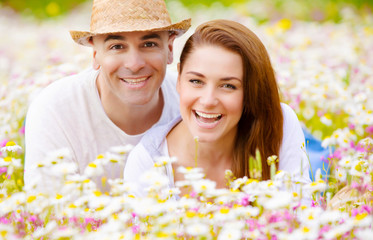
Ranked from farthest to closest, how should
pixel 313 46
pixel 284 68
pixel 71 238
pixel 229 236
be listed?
1. pixel 313 46
2. pixel 284 68
3. pixel 71 238
4. pixel 229 236

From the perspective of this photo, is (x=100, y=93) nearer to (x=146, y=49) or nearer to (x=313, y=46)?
(x=146, y=49)

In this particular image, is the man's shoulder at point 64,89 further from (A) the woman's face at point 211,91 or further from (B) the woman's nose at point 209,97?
(B) the woman's nose at point 209,97

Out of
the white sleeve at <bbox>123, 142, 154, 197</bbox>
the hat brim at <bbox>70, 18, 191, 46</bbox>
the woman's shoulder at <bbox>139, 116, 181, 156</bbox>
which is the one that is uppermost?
the hat brim at <bbox>70, 18, 191, 46</bbox>

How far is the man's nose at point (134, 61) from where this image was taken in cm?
312

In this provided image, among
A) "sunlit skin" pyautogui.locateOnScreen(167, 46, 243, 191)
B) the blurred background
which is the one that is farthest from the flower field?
the blurred background

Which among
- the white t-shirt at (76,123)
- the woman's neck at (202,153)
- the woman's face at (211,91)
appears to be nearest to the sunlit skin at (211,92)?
the woman's face at (211,91)

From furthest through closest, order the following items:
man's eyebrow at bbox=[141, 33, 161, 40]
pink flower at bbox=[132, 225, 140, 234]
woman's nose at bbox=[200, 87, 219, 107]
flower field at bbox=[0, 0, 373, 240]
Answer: man's eyebrow at bbox=[141, 33, 161, 40], woman's nose at bbox=[200, 87, 219, 107], pink flower at bbox=[132, 225, 140, 234], flower field at bbox=[0, 0, 373, 240]

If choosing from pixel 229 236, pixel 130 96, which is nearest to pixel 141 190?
pixel 130 96

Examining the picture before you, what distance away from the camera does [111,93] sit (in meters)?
3.46

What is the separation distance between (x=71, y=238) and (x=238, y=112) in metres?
1.28

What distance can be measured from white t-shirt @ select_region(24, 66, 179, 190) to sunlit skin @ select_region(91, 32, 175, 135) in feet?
0.36

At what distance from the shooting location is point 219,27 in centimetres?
296

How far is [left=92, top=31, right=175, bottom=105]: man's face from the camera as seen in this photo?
3.16 m

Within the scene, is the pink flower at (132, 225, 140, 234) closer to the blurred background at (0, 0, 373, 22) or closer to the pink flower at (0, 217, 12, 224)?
the pink flower at (0, 217, 12, 224)
